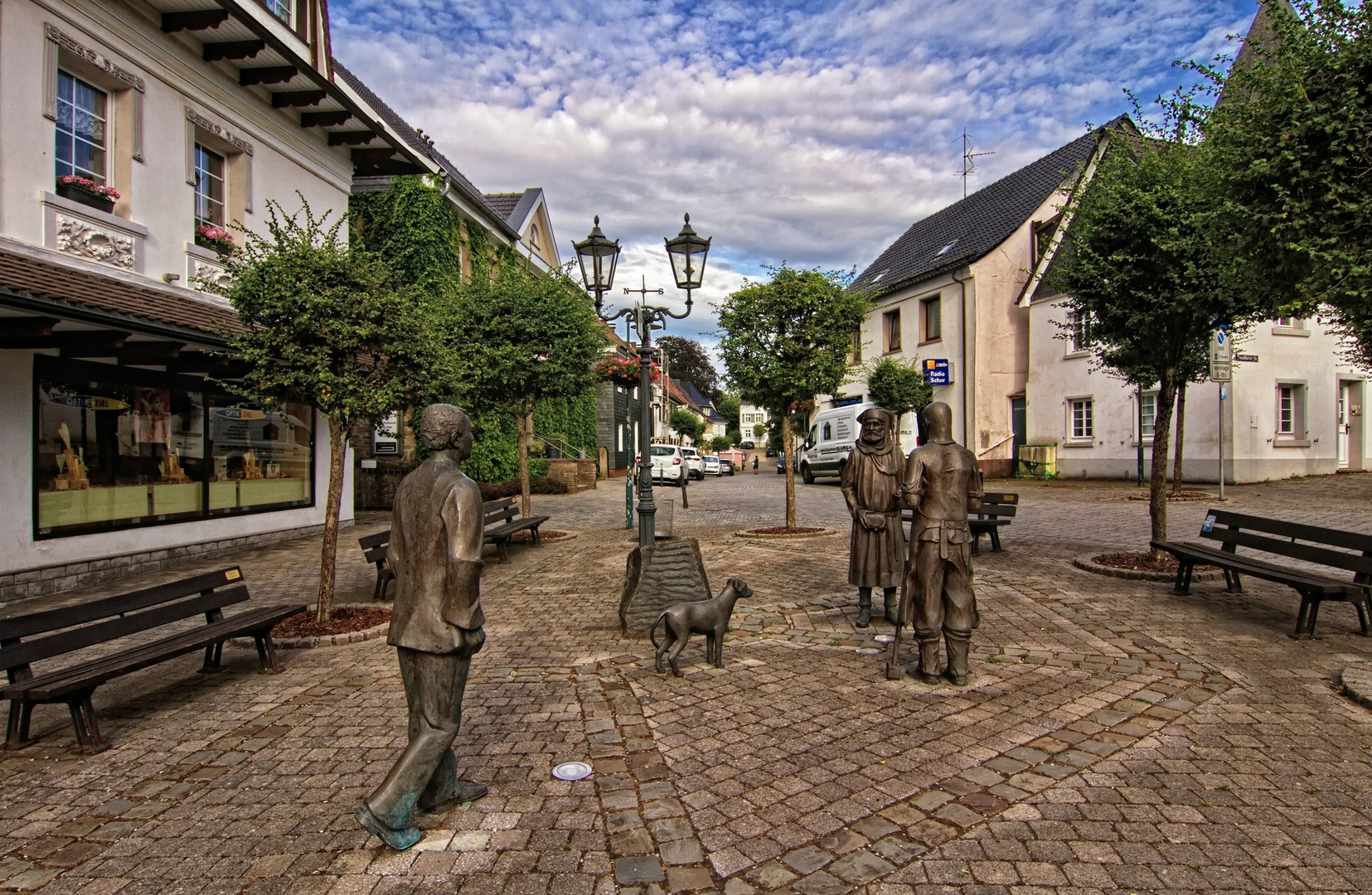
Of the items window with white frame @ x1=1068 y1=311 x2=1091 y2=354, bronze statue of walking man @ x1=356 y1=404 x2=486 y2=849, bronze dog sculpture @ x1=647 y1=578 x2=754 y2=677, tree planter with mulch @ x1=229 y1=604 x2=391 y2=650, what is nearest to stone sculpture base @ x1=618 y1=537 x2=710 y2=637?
bronze dog sculpture @ x1=647 y1=578 x2=754 y2=677

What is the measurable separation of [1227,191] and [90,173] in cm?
1203

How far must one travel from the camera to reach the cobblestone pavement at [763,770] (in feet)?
9.46

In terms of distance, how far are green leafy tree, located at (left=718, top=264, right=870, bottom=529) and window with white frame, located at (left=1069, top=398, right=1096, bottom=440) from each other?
1326 centimetres

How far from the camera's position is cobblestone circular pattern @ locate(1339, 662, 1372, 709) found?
4.54m

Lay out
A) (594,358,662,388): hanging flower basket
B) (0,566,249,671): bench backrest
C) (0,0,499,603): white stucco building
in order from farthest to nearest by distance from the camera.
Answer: (594,358,662,388): hanging flower basket, (0,0,499,603): white stucco building, (0,566,249,671): bench backrest

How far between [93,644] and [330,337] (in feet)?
9.35

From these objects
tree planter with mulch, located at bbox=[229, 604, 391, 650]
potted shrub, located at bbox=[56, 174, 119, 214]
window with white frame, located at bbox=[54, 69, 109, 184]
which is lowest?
tree planter with mulch, located at bbox=[229, 604, 391, 650]

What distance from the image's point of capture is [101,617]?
464 cm

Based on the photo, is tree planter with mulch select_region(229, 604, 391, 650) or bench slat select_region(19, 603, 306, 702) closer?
bench slat select_region(19, 603, 306, 702)

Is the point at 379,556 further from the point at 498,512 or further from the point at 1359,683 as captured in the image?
the point at 1359,683

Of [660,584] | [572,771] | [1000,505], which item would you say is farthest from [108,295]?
[1000,505]

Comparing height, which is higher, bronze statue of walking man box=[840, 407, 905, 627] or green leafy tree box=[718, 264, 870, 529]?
green leafy tree box=[718, 264, 870, 529]

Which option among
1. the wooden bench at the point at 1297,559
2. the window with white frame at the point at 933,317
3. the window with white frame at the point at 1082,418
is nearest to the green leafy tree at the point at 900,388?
the window with white frame at the point at 933,317

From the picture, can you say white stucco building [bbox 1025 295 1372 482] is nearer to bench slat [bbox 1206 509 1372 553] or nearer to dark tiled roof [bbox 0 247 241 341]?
bench slat [bbox 1206 509 1372 553]
